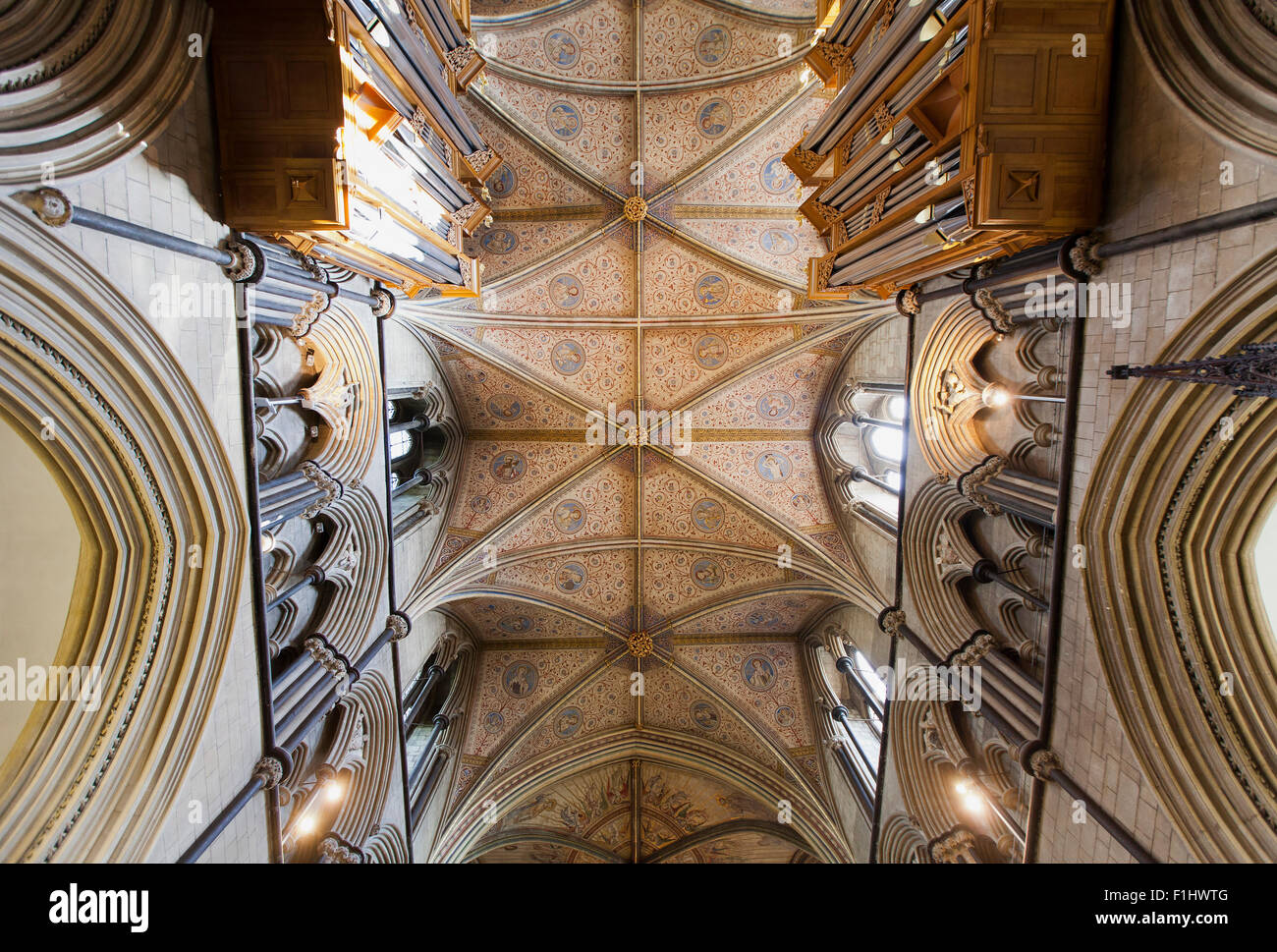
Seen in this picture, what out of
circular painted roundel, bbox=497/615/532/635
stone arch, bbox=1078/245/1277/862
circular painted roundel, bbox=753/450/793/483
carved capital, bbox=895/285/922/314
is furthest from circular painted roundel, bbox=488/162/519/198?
stone arch, bbox=1078/245/1277/862

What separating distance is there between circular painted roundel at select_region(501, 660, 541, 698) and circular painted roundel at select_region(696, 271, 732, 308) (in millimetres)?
8953

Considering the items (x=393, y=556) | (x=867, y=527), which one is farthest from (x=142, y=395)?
(x=867, y=527)

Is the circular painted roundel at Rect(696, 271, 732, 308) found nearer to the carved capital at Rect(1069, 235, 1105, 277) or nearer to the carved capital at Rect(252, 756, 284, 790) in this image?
the carved capital at Rect(1069, 235, 1105, 277)

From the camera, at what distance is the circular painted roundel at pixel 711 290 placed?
1048 centimetres

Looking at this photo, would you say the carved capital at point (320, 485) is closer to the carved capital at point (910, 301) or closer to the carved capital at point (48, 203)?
the carved capital at point (48, 203)

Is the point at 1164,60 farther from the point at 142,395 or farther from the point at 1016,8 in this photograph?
the point at 142,395

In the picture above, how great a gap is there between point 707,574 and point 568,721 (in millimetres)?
4650

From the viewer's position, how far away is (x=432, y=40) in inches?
271

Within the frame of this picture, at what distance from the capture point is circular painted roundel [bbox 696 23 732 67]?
30.3 ft

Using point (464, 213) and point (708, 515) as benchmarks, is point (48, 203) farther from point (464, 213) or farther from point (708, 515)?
point (708, 515)

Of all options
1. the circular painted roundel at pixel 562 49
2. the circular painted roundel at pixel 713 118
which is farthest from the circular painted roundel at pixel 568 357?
the circular painted roundel at pixel 562 49

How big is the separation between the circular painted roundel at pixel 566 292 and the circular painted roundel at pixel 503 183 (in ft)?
6.26

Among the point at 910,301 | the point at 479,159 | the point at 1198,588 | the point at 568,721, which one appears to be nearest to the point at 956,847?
the point at 1198,588

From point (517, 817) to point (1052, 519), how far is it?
11.6 metres
